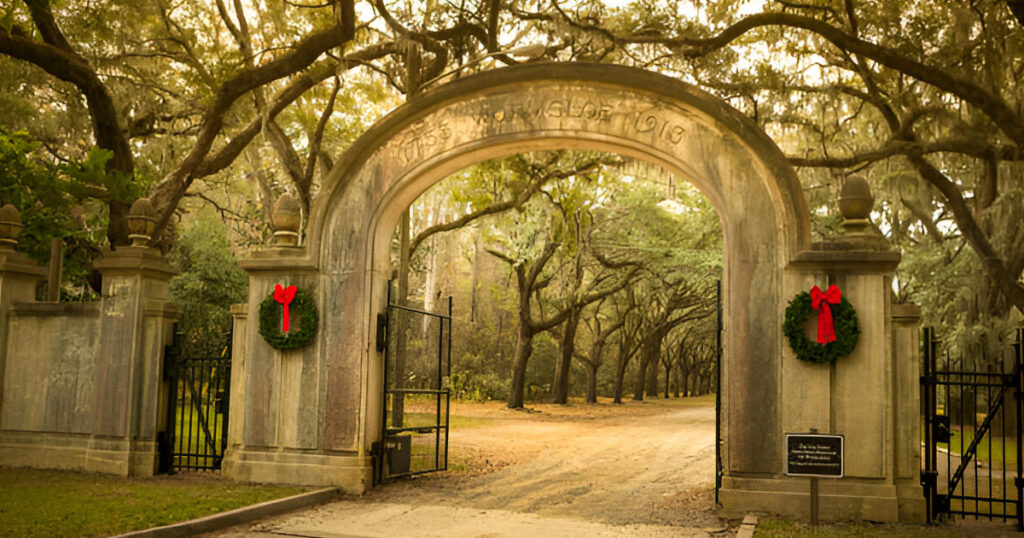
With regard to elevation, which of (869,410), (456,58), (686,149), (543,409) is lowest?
(543,409)

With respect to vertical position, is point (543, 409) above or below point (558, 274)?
below

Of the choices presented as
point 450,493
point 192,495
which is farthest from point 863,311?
point 192,495

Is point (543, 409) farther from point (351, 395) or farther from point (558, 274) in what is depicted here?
point (351, 395)

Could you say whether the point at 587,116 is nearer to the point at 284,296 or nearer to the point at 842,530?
the point at 284,296

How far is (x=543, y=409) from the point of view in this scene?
31031mm

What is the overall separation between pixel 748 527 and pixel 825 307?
2631 mm

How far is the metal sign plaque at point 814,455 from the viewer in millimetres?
8312

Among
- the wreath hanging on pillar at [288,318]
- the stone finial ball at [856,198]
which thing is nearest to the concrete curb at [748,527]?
the stone finial ball at [856,198]

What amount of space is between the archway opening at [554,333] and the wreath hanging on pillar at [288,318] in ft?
3.53

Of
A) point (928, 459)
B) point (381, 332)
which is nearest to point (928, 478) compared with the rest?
point (928, 459)

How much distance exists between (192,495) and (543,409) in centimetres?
2232

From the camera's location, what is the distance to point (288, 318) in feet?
35.3

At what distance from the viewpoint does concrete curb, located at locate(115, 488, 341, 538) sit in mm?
7583

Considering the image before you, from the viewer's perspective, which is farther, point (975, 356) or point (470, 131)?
point (975, 356)
